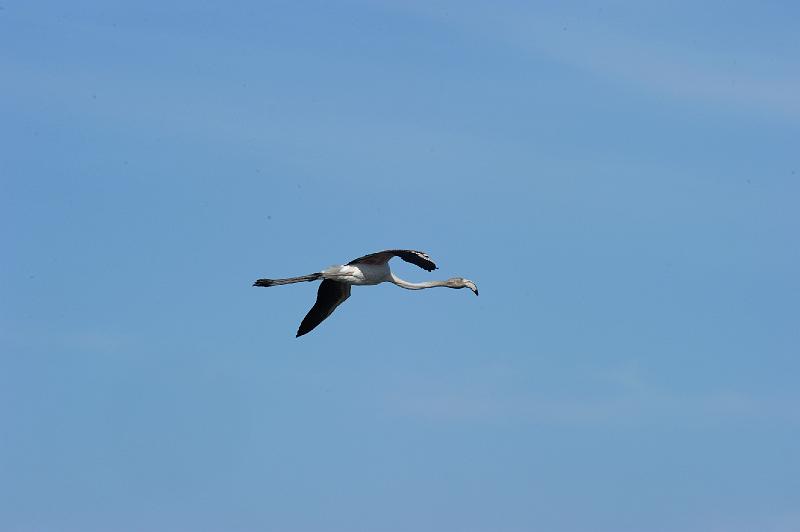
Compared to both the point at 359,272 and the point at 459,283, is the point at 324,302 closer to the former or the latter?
the point at 359,272

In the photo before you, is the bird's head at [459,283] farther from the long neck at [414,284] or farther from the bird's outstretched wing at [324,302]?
the bird's outstretched wing at [324,302]

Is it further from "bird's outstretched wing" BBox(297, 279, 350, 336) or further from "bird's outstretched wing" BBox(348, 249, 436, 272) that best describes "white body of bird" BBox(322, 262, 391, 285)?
"bird's outstretched wing" BBox(297, 279, 350, 336)

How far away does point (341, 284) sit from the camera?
50875 millimetres

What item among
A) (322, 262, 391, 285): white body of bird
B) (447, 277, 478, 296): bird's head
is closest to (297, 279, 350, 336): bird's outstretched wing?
(322, 262, 391, 285): white body of bird

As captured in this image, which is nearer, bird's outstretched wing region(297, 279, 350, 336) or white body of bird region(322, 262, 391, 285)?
white body of bird region(322, 262, 391, 285)

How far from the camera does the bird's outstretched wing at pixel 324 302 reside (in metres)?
51.0

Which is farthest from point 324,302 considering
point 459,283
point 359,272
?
point 459,283

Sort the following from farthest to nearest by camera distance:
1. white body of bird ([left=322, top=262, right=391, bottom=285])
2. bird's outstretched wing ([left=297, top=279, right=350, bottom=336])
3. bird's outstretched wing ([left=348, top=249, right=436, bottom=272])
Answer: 1. bird's outstretched wing ([left=297, top=279, right=350, bottom=336])
2. white body of bird ([left=322, top=262, right=391, bottom=285])
3. bird's outstretched wing ([left=348, top=249, right=436, bottom=272])

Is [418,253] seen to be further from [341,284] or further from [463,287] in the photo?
[341,284]

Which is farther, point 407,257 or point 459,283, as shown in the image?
point 459,283

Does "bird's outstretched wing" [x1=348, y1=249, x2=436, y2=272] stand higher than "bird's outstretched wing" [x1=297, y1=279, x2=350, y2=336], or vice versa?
"bird's outstretched wing" [x1=348, y1=249, x2=436, y2=272]

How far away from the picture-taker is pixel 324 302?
5134cm

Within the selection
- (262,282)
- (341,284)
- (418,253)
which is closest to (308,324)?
(341,284)

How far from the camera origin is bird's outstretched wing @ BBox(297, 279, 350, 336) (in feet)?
167
